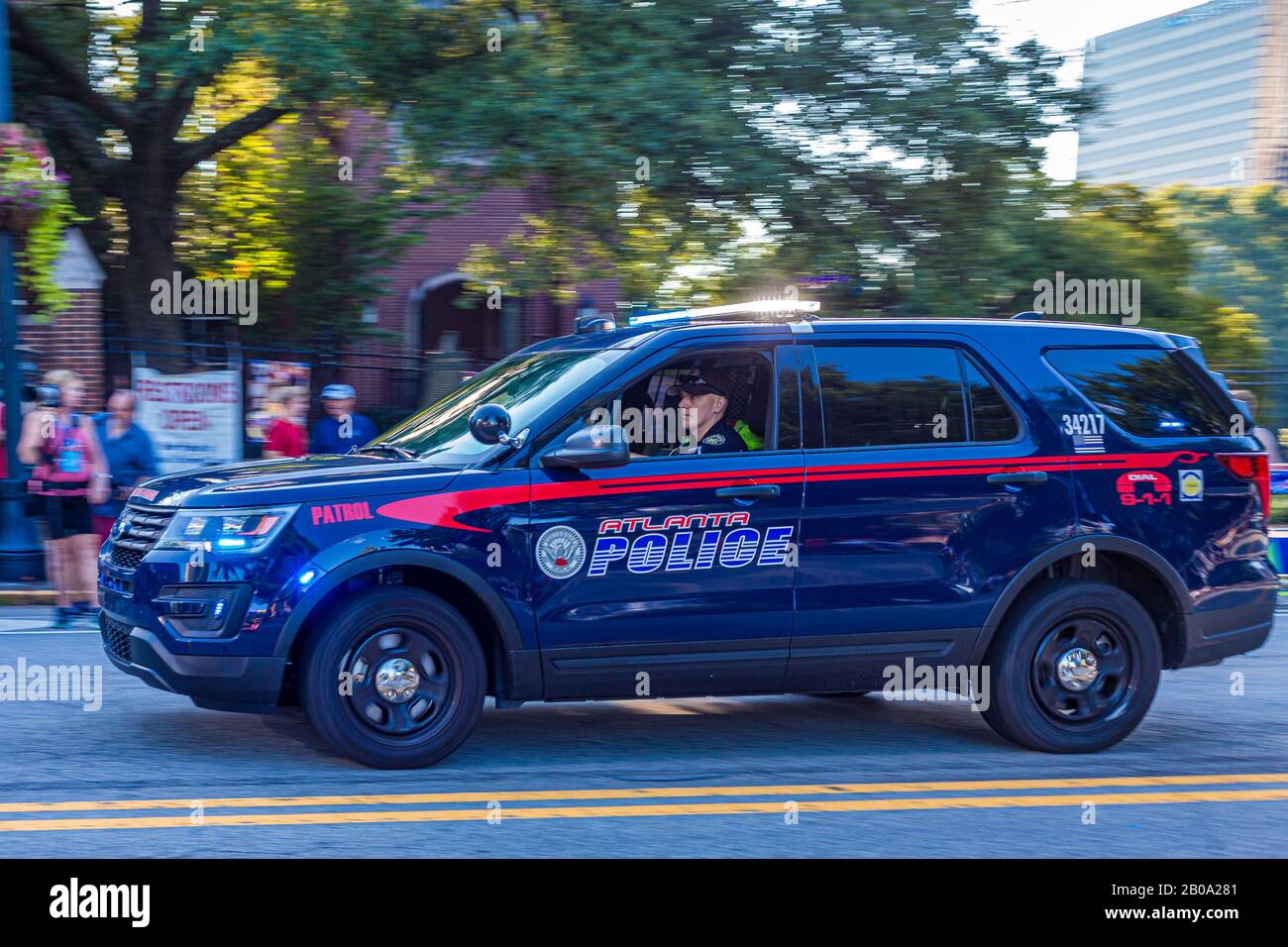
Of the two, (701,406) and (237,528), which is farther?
(701,406)

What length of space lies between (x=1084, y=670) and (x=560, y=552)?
2.73 m

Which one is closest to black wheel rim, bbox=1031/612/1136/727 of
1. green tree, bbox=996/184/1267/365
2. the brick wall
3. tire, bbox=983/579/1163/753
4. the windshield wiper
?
tire, bbox=983/579/1163/753

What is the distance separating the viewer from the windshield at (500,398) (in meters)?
6.84

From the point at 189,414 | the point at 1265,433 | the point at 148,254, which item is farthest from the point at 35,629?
the point at 1265,433

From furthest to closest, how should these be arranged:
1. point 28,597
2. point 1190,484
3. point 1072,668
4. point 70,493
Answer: point 28,597, point 70,493, point 1190,484, point 1072,668

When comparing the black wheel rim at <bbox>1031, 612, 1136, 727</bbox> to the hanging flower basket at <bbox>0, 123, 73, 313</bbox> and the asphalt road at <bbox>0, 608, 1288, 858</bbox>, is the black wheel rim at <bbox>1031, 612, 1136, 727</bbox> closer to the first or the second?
the asphalt road at <bbox>0, 608, 1288, 858</bbox>

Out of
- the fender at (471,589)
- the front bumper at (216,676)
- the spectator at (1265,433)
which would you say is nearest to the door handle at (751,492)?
the fender at (471,589)

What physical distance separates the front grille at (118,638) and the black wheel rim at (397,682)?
1.03m

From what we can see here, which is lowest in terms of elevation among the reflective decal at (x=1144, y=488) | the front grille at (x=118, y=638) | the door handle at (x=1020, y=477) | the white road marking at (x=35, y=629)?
the white road marking at (x=35, y=629)

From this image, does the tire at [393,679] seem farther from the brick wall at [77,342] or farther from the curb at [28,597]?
the brick wall at [77,342]

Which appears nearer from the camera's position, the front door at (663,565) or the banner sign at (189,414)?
the front door at (663,565)

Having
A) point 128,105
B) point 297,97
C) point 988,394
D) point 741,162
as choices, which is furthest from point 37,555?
point 988,394

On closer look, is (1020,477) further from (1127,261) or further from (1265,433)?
(1127,261)

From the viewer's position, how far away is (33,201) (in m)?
13.6
